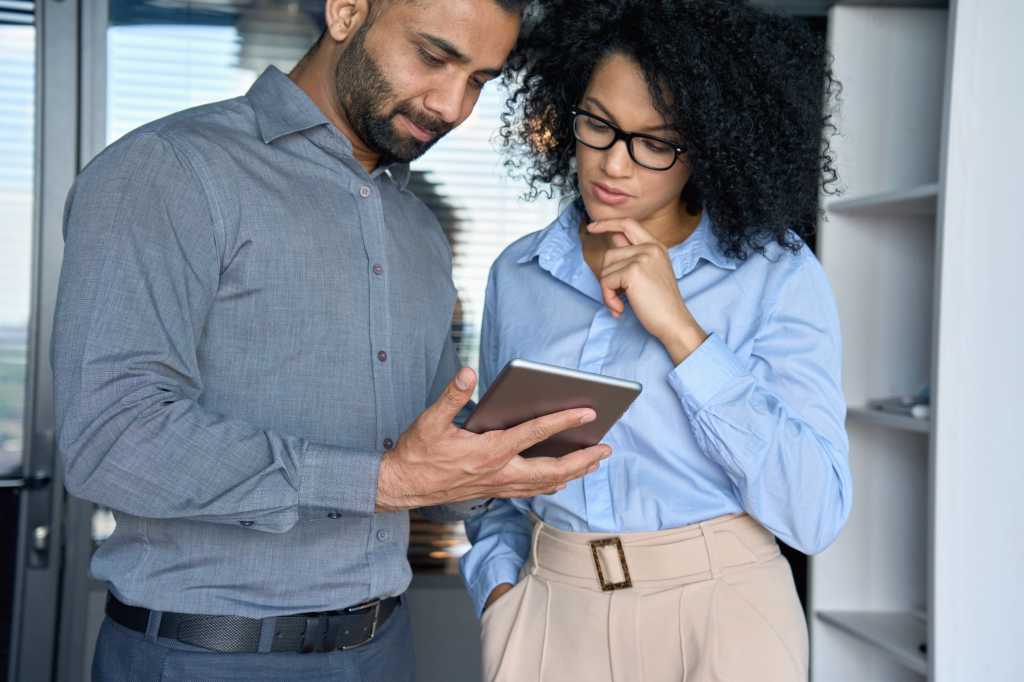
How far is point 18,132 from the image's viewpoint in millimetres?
3197

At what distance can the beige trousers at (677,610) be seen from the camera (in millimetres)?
1490

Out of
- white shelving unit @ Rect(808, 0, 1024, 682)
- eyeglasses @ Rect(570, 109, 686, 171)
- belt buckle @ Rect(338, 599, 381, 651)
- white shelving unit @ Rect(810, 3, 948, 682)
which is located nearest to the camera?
belt buckle @ Rect(338, 599, 381, 651)

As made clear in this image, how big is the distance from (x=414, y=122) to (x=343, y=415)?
47 cm

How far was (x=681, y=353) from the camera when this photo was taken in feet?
4.86

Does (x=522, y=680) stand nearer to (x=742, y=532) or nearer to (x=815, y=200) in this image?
(x=742, y=532)

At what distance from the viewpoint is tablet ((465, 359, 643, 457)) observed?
1209 mm

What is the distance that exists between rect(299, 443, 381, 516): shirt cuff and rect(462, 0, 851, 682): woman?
0.37m

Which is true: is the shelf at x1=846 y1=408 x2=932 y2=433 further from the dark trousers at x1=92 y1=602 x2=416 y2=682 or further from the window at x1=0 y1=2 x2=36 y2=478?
the window at x1=0 y1=2 x2=36 y2=478

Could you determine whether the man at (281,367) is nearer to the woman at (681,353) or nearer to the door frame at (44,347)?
the woman at (681,353)

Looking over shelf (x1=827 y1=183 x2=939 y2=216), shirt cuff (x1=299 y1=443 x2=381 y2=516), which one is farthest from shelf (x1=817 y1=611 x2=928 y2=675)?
shirt cuff (x1=299 y1=443 x2=381 y2=516)

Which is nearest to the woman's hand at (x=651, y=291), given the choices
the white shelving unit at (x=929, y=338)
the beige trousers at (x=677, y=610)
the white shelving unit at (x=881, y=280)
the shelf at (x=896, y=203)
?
the beige trousers at (x=677, y=610)

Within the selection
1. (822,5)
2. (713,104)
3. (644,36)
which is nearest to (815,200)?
(713,104)

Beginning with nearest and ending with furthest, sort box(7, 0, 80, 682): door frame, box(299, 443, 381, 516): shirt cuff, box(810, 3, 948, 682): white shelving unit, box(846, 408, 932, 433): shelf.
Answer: box(299, 443, 381, 516): shirt cuff, box(846, 408, 932, 433): shelf, box(810, 3, 948, 682): white shelving unit, box(7, 0, 80, 682): door frame

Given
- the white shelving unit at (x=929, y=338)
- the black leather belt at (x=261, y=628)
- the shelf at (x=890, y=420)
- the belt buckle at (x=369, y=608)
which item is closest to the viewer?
the black leather belt at (x=261, y=628)
